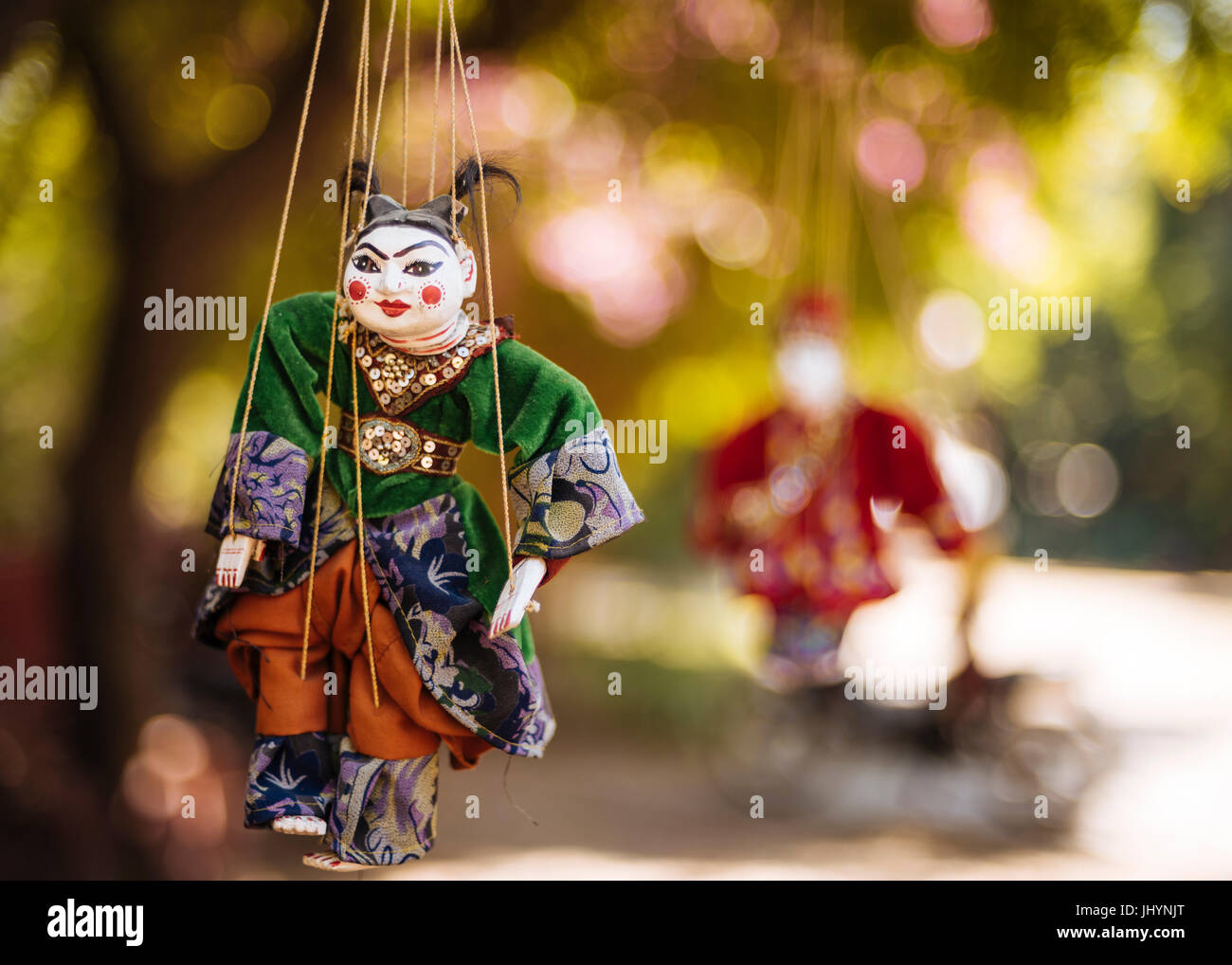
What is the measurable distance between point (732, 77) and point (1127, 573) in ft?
7.33

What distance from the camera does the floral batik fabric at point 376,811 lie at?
1472 mm

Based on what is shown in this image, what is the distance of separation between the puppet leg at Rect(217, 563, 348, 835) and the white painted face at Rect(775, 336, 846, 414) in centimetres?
147

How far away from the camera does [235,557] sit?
4.73 ft

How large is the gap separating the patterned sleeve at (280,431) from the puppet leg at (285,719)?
105 mm

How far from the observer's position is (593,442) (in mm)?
1479

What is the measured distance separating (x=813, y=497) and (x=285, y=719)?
4.94 ft

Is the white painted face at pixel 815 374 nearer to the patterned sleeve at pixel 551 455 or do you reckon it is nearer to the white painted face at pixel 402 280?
the patterned sleeve at pixel 551 455

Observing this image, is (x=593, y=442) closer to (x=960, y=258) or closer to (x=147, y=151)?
(x=147, y=151)

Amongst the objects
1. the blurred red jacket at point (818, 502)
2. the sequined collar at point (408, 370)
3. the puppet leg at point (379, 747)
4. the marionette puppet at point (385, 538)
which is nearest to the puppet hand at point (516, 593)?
the marionette puppet at point (385, 538)

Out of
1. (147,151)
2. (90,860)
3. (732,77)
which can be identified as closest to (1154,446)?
(732,77)

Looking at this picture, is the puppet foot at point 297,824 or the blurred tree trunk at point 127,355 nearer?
the puppet foot at point 297,824

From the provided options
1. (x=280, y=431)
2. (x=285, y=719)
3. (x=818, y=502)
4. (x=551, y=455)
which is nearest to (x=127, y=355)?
(x=280, y=431)

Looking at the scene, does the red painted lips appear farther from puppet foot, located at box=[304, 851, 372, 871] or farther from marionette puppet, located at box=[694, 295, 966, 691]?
marionette puppet, located at box=[694, 295, 966, 691]

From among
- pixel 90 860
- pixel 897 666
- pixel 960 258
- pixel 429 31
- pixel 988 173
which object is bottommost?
pixel 90 860
